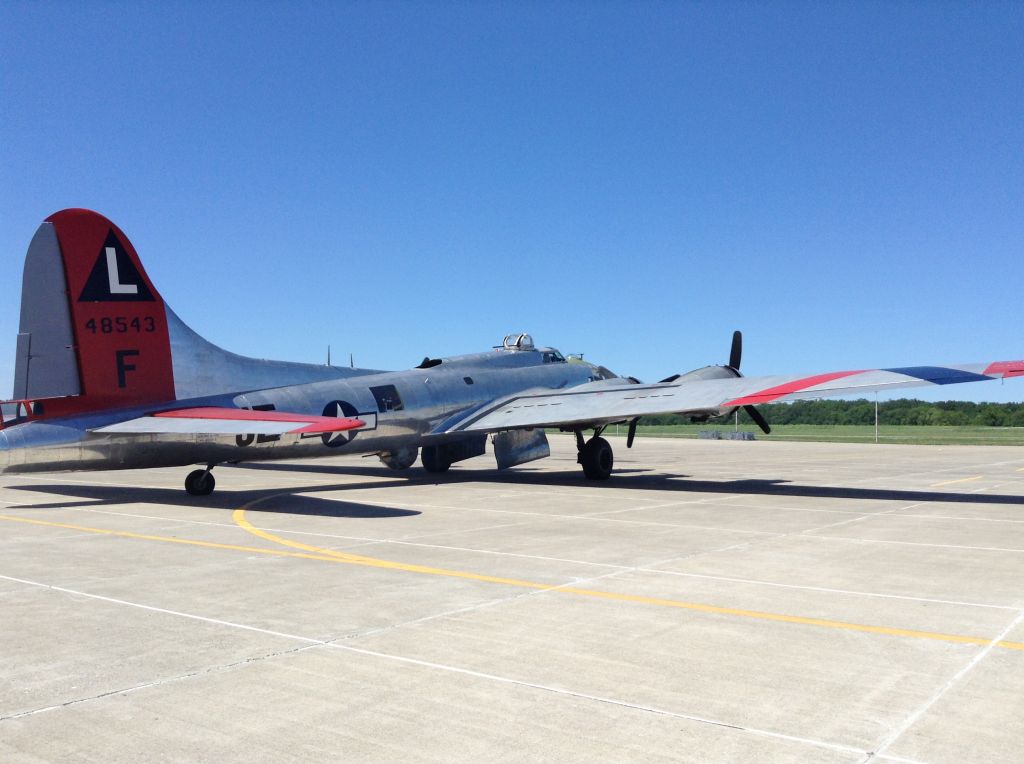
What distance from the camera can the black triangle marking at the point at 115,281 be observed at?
18.9 m

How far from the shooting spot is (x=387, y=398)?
24688 millimetres

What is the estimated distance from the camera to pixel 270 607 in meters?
9.10

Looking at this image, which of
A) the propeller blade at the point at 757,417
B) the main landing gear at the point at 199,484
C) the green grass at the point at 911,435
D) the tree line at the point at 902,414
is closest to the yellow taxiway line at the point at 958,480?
the propeller blade at the point at 757,417

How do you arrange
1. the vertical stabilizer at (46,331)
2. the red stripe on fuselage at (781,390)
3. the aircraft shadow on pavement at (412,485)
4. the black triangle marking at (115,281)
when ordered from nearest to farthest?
1. the vertical stabilizer at (46,331)
2. the black triangle marking at (115,281)
3. the aircraft shadow on pavement at (412,485)
4. the red stripe on fuselage at (781,390)

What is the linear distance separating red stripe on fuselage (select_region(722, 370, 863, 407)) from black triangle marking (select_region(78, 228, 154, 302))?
47.6 feet

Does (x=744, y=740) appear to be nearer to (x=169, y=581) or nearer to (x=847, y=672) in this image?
(x=847, y=672)

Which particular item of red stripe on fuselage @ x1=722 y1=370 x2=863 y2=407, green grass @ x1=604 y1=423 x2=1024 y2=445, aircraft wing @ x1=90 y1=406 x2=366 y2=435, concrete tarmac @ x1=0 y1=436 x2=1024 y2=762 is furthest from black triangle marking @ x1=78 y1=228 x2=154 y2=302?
green grass @ x1=604 y1=423 x2=1024 y2=445

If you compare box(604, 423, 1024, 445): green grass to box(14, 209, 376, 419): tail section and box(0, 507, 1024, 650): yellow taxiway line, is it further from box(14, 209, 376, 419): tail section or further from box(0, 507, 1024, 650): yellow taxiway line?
Answer: box(0, 507, 1024, 650): yellow taxiway line

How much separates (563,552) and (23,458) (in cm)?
1215

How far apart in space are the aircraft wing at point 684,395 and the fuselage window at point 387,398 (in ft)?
6.67

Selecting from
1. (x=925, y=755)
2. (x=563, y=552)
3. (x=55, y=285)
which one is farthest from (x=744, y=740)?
(x=55, y=285)

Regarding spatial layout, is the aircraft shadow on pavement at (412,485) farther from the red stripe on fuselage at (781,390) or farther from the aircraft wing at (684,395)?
the red stripe on fuselage at (781,390)

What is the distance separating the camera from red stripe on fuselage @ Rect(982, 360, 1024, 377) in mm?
18844

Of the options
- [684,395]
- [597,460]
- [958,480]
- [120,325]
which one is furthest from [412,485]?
[958,480]
